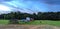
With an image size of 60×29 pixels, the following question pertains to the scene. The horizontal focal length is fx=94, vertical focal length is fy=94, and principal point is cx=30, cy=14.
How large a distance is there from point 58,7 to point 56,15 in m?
0.19

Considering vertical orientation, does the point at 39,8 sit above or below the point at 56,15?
above

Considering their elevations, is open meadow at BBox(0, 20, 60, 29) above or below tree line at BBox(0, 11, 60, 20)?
below

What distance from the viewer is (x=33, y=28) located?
2328 mm

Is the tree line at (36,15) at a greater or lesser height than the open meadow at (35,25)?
greater

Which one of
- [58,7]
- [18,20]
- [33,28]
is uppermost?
[58,7]

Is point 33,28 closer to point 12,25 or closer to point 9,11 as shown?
point 12,25

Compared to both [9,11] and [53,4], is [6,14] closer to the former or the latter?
[9,11]

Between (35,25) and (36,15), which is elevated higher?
(36,15)

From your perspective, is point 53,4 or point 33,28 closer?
point 53,4

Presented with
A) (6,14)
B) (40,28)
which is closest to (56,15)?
(40,28)

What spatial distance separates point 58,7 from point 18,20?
0.97 meters

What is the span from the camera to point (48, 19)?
2.15m

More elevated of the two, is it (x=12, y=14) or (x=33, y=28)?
(x=12, y=14)

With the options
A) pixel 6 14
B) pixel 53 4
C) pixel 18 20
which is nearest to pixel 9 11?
pixel 6 14
